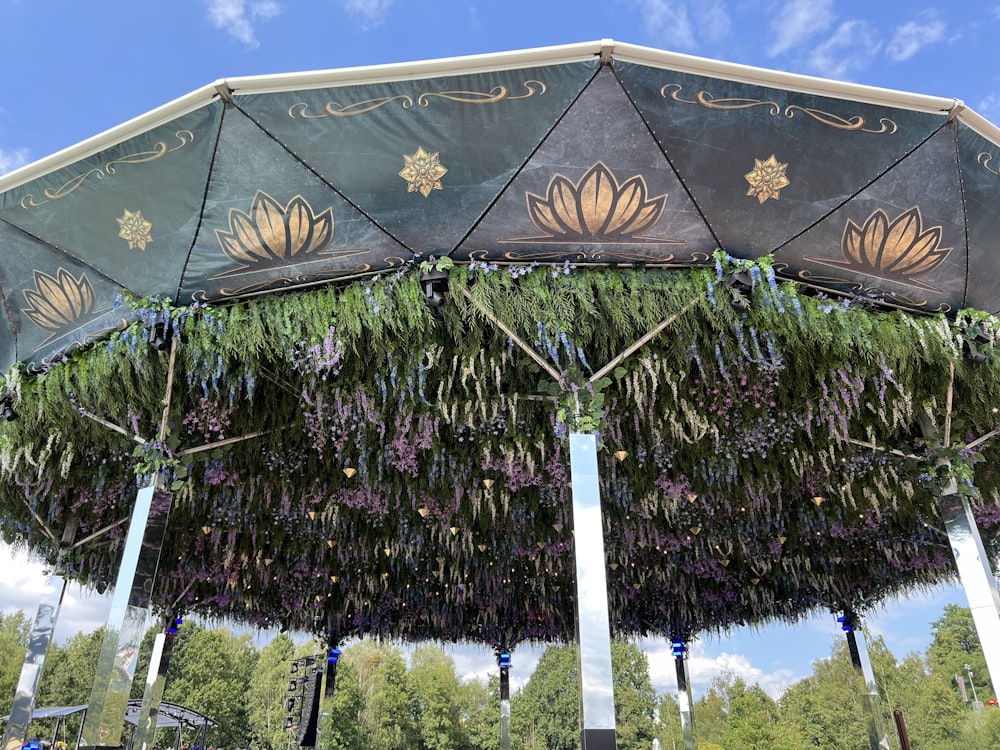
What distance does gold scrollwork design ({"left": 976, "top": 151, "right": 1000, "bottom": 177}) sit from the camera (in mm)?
4504

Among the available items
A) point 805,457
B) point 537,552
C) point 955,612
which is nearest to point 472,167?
point 805,457

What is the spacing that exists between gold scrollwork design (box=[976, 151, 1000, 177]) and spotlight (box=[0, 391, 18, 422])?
334 inches

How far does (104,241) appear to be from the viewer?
4949 mm

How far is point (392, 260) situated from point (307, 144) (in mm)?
1034

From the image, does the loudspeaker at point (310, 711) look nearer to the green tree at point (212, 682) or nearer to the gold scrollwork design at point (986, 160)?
the gold scrollwork design at point (986, 160)

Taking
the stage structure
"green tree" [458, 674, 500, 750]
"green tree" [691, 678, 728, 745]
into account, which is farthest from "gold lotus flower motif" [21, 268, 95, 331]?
"green tree" [691, 678, 728, 745]

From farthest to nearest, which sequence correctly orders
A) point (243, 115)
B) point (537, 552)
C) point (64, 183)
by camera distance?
point (537, 552), point (64, 183), point (243, 115)

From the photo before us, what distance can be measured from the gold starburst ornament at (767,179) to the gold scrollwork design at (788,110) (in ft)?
1.08

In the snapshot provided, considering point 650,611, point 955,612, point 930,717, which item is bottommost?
point 930,717

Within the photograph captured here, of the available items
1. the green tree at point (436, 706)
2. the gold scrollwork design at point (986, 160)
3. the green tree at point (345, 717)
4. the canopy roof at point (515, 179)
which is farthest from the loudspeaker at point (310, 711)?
the green tree at point (436, 706)

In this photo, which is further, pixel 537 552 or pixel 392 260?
pixel 537 552

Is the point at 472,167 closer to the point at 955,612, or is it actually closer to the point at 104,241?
the point at 104,241

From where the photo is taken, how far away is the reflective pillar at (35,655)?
8031 mm

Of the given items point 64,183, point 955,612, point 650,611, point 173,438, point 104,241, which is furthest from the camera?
point 955,612
